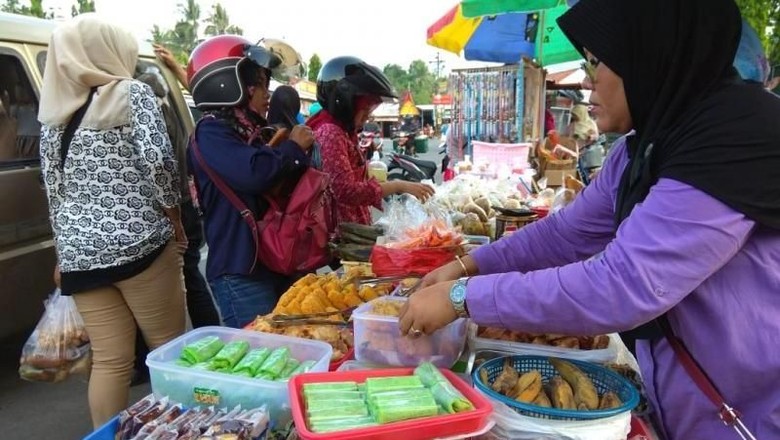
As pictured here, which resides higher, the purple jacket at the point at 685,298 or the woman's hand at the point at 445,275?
the purple jacket at the point at 685,298

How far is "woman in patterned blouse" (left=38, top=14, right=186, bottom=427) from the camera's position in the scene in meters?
2.34

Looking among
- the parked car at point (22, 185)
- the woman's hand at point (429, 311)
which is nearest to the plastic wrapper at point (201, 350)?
the woman's hand at point (429, 311)

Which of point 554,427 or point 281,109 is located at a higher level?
point 281,109

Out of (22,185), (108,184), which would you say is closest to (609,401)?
(108,184)

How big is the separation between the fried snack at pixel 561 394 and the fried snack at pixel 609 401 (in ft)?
0.22

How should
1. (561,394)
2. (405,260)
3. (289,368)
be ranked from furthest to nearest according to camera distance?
(405,260) < (289,368) < (561,394)

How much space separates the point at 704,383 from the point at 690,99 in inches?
24.4

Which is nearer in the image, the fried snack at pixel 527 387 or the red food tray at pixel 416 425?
the red food tray at pixel 416 425

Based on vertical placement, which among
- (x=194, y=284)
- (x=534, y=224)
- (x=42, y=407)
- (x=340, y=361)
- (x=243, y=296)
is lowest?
(x=42, y=407)

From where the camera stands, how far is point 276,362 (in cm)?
146

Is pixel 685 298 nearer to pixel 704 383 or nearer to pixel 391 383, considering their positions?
pixel 704 383

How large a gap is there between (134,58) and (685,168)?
7.88 feet

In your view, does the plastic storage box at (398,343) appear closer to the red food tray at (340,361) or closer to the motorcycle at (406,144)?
the red food tray at (340,361)

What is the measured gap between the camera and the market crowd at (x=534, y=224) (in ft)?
3.58
